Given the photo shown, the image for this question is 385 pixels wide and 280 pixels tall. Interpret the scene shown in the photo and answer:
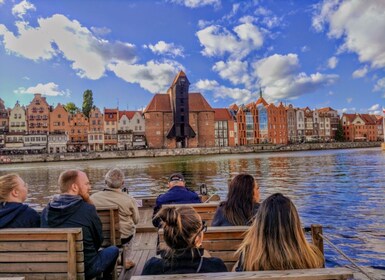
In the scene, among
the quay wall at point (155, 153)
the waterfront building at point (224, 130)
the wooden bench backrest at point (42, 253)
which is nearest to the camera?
the wooden bench backrest at point (42, 253)

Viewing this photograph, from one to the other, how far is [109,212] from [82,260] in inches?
43.5

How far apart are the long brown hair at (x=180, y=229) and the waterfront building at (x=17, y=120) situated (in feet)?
279

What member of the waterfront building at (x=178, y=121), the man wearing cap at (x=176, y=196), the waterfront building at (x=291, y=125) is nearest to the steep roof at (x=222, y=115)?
the waterfront building at (x=178, y=121)

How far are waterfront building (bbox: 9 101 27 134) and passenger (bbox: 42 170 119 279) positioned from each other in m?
83.3

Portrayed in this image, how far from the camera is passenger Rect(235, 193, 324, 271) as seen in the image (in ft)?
7.18

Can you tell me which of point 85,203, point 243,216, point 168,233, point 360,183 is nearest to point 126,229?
point 85,203

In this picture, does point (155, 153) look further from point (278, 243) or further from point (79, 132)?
point (278, 243)

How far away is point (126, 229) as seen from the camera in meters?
4.92

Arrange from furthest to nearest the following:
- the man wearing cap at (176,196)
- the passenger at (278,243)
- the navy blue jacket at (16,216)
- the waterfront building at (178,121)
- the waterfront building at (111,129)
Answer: the waterfront building at (178,121), the waterfront building at (111,129), the man wearing cap at (176,196), the navy blue jacket at (16,216), the passenger at (278,243)

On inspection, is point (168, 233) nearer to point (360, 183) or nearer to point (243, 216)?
point (243, 216)

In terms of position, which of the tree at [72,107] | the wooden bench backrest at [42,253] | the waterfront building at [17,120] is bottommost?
the wooden bench backrest at [42,253]

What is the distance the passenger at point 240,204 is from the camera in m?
3.70

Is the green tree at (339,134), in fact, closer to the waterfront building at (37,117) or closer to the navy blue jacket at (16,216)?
the waterfront building at (37,117)

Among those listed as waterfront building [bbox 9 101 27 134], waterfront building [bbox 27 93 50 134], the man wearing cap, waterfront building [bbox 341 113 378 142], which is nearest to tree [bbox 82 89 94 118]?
waterfront building [bbox 27 93 50 134]
